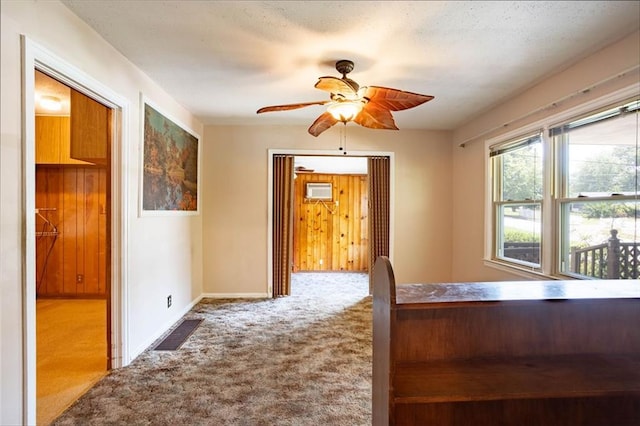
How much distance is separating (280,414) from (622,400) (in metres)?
1.67

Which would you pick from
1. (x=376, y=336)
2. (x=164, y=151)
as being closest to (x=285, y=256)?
(x=164, y=151)

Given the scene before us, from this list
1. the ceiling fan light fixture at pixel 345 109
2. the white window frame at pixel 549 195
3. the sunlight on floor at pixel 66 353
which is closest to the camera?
the sunlight on floor at pixel 66 353

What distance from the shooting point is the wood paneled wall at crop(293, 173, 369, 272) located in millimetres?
6656

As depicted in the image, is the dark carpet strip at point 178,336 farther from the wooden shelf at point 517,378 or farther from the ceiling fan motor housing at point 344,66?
the ceiling fan motor housing at point 344,66

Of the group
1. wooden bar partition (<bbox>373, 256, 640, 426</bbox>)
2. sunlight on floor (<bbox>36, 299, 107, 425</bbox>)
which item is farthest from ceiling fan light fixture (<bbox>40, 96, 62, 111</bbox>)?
wooden bar partition (<bbox>373, 256, 640, 426</bbox>)

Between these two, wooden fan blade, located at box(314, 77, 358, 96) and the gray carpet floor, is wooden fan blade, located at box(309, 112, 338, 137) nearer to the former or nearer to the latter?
wooden fan blade, located at box(314, 77, 358, 96)

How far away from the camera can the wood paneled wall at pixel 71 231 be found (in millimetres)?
4047

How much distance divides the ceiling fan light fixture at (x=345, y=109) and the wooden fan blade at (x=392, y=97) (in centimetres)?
11

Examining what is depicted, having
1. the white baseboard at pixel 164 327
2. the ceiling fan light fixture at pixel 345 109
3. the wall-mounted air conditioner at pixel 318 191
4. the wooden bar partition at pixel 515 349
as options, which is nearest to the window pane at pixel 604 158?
the wooden bar partition at pixel 515 349

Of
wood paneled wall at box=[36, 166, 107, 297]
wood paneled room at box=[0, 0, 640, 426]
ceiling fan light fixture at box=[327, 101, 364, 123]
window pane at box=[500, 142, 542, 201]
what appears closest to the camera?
wood paneled room at box=[0, 0, 640, 426]

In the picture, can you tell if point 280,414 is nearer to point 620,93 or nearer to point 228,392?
point 228,392

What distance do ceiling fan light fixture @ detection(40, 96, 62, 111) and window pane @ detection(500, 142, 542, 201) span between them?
485cm

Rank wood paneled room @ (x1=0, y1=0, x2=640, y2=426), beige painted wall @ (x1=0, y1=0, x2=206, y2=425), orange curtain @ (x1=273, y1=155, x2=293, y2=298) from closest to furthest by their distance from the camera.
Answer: wood paneled room @ (x1=0, y1=0, x2=640, y2=426) → beige painted wall @ (x1=0, y1=0, x2=206, y2=425) → orange curtain @ (x1=273, y1=155, x2=293, y2=298)

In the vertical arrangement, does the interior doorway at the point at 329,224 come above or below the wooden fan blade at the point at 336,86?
below
